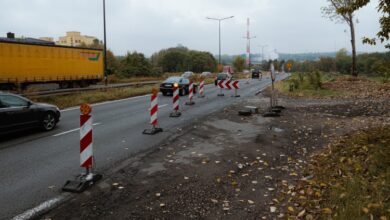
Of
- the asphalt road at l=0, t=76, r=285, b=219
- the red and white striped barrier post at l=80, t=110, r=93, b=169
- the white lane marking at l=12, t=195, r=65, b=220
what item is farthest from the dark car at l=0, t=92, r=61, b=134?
the white lane marking at l=12, t=195, r=65, b=220

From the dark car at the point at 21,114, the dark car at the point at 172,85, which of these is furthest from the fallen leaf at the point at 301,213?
the dark car at the point at 172,85

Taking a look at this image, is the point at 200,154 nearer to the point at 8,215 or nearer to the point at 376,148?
the point at 376,148

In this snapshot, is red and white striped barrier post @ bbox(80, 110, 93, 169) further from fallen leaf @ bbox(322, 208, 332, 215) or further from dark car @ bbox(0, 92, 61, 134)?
dark car @ bbox(0, 92, 61, 134)

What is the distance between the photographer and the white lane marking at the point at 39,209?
4793 mm

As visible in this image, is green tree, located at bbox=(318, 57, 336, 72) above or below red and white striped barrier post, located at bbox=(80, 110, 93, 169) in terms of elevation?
above

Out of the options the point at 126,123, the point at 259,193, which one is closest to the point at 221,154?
the point at 259,193

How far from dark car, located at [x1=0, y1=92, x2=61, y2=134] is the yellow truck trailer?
13.2 metres

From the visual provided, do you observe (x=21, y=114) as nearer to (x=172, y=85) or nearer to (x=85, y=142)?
(x=85, y=142)

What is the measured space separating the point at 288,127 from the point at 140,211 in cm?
770

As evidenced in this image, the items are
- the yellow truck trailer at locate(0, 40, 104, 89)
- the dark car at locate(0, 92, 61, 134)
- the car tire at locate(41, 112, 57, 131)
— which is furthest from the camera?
the yellow truck trailer at locate(0, 40, 104, 89)

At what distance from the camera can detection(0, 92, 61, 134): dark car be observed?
972cm

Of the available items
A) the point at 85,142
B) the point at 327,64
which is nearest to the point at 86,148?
the point at 85,142

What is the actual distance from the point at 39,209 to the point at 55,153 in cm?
350

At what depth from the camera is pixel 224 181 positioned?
6.15 metres
